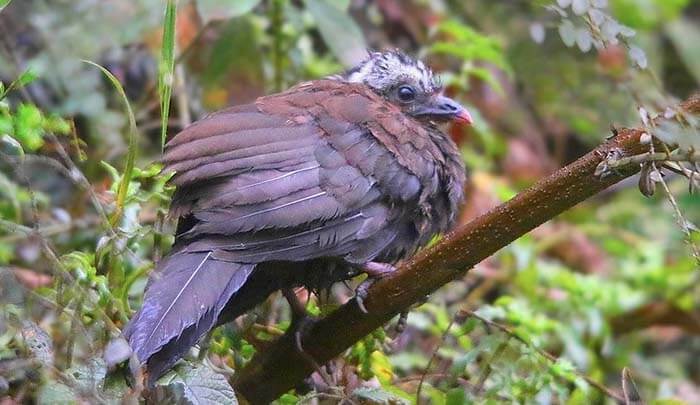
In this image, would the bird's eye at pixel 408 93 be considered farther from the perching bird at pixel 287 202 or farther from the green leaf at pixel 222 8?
the green leaf at pixel 222 8

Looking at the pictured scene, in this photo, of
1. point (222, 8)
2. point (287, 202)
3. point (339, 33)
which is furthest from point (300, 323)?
point (339, 33)

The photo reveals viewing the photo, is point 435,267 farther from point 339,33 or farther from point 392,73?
point 339,33

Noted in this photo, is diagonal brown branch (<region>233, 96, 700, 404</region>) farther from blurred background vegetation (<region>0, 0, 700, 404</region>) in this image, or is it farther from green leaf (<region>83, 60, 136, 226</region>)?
green leaf (<region>83, 60, 136, 226</region>)

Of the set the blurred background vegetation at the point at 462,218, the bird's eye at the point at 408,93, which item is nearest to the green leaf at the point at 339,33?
the blurred background vegetation at the point at 462,218

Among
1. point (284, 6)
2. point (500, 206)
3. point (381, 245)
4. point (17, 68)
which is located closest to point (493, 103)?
point (284, 6)

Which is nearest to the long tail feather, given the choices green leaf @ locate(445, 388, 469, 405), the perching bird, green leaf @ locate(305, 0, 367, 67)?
the perching bird
